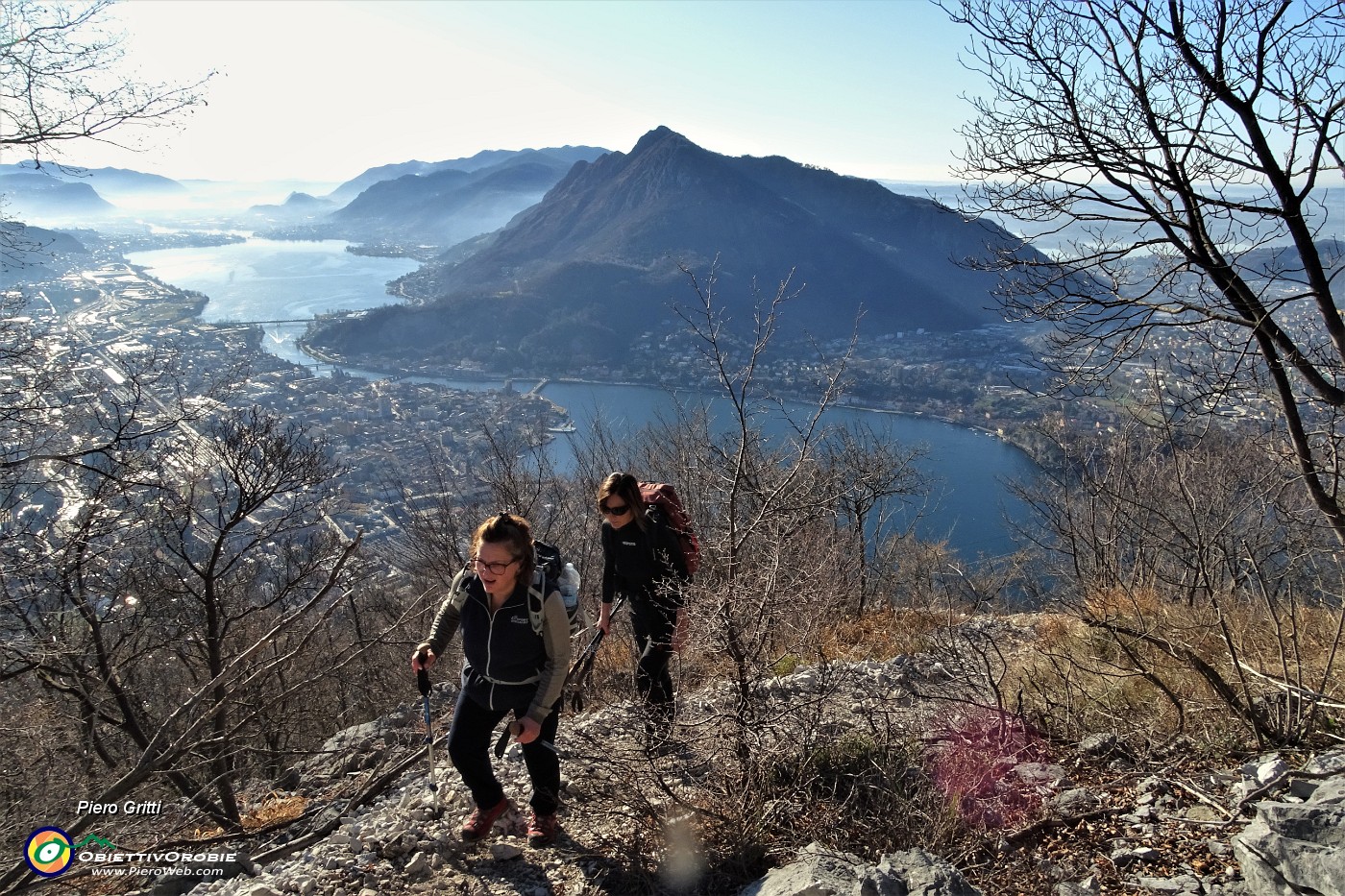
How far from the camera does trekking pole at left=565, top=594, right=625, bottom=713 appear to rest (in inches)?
154

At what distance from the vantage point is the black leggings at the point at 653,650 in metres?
3.81

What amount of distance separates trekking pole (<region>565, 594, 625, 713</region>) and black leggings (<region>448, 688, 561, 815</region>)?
16.1 inches

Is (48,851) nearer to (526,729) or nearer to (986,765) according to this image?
(526,729)

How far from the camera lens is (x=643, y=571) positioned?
386cm

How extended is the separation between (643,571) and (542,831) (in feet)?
4.35

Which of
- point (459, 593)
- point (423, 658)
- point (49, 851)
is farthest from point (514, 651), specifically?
point (49, 851)

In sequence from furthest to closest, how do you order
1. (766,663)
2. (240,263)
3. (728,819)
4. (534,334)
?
1. (240,263)
2. (534,334)
3. (766,663)
4. (728,819)

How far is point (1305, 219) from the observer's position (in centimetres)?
349

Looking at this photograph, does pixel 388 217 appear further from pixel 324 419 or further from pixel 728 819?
pixel 728 819

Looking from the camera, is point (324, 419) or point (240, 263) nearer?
point (324, 419)

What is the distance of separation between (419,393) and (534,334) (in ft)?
63.9

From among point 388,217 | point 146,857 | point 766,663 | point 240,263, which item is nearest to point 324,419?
point 146,857

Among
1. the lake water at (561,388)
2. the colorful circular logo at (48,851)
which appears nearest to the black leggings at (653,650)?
the colorful circular logo at (48,851)

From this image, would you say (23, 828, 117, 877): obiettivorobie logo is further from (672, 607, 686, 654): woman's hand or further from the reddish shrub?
the reddish shrub
